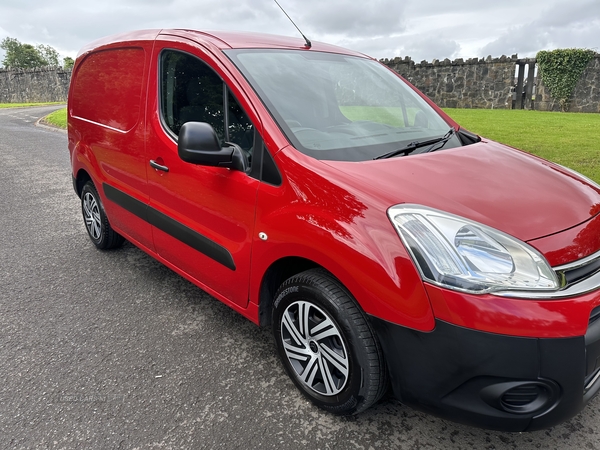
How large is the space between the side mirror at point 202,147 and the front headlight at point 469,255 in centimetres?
94

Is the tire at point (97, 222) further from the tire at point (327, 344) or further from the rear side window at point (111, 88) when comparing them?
the tire at point (327, 344)

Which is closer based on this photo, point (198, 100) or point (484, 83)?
point (198, 100)

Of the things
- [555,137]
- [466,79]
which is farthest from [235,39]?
[466,79]

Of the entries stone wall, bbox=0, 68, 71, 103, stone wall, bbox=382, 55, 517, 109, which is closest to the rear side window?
stone wall, bbox=382, 55, 517, 109

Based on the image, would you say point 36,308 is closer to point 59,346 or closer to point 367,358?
point 59,346

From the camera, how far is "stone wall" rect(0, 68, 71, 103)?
130 ft

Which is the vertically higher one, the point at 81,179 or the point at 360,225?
the point at 360,225

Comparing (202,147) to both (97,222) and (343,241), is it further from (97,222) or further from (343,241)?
(97,222)

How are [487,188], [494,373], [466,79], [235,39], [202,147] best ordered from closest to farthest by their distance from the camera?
[494,373]
[487,188]
[202,147]
[235,39]
[466,79]

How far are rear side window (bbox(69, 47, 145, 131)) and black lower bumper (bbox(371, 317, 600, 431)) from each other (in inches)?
92.9

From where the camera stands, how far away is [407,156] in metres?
2.31

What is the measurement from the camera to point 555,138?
9750mm

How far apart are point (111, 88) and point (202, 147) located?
171 centimetres

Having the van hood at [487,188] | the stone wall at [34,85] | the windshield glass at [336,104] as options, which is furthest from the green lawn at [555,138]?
the stone wall at [34,85]
